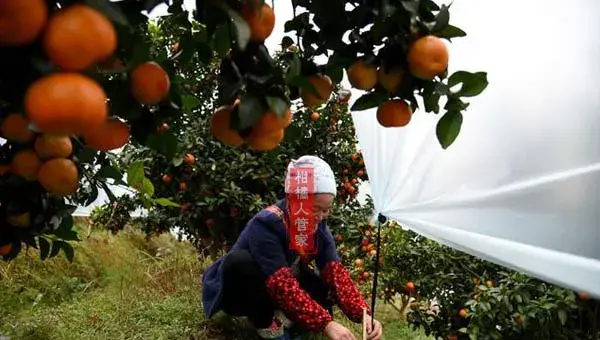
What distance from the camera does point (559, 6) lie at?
966 mm

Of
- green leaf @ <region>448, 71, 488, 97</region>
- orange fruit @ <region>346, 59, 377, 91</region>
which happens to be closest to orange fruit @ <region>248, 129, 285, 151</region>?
orange fruit @ <region>346, 59, 377, 91</region>

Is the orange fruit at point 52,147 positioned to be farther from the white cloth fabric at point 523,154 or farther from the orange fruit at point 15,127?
the white cloth fabric at point 523,154

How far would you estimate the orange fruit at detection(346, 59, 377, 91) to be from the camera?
615mm

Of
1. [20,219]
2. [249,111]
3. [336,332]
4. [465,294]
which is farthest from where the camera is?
[465,294]

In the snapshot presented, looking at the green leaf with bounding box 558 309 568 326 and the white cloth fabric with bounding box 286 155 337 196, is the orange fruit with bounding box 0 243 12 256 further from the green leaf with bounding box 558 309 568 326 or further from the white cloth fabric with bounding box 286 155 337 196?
the green leaf with bounding box 558 309 568 326

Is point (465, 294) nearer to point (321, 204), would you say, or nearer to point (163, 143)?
point (321, 204)

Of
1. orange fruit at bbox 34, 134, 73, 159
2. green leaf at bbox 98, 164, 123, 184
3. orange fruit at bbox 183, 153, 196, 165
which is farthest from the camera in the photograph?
orange fruit at bbox 183, 153, 196, 165

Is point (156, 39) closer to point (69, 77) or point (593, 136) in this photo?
point (593, 136)

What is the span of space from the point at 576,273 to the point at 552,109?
29 centimetres

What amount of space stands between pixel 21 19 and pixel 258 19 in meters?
0.20

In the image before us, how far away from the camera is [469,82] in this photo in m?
0.65

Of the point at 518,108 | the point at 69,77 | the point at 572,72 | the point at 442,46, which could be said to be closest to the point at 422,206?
the point at 518,108

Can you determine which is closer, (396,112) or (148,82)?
(148,82)

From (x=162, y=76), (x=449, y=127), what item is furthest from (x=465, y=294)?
(x=162, y=76)
